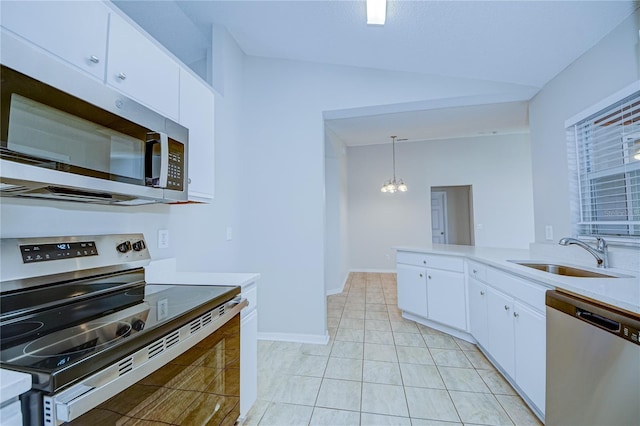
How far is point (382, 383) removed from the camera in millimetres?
2105

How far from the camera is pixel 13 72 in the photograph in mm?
780

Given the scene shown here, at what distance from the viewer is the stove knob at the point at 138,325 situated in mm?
893

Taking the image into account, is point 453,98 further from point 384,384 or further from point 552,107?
point 384,384

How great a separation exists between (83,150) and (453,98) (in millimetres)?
2822

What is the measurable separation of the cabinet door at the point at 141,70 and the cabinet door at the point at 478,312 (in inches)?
107

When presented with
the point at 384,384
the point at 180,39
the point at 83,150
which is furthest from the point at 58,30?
the point at 384,384

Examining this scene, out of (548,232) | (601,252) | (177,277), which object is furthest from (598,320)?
(177,277)

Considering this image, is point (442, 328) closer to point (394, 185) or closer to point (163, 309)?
point (163, 309)

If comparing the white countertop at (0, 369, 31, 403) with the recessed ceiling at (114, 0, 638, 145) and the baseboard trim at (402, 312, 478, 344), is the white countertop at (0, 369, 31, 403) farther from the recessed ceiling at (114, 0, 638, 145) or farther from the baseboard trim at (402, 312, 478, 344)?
the baseboard trim at (402, 312, 478, 344)

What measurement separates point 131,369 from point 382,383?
1865mm

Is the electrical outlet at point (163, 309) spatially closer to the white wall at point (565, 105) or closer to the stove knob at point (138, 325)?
the stove knob at point (138, 325)

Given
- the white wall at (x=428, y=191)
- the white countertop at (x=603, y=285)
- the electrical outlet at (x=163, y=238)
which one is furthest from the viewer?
the white wall at (x=428, y=191)

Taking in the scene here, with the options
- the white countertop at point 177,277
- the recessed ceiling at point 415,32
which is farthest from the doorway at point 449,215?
the white countertop at point 177,277

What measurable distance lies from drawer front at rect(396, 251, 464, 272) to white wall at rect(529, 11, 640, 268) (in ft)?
2.38
